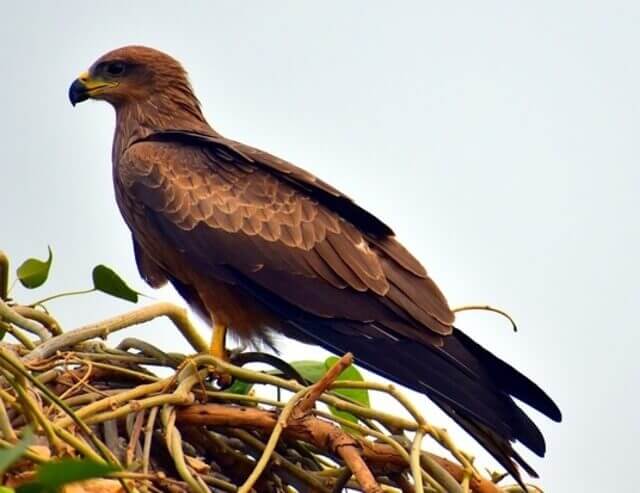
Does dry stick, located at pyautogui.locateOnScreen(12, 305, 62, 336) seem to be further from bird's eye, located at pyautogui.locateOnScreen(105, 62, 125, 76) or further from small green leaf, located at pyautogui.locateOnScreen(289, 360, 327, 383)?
bird's eye, located at pyautogui.locateOnScreen(105, 62, 125, 76)

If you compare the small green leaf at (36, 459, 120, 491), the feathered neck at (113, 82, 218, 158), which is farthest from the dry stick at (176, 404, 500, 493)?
the feathered neck at (113, 82, 218, 158)

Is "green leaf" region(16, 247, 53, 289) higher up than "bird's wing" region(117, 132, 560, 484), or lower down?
lower down

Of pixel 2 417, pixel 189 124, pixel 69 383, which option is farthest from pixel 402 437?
pixel 189 124

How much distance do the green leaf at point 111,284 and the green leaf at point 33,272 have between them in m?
0.12

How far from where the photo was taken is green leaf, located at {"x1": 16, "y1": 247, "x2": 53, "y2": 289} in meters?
2.75

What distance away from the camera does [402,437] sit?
2.31 m

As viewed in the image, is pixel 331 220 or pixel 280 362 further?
pixel 331 220

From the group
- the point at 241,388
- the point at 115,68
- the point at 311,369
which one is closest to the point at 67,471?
the point at 241,388

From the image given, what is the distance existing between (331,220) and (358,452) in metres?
2.36

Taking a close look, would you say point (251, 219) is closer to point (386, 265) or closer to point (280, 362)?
point (386, 265)

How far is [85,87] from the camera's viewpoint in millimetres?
5410

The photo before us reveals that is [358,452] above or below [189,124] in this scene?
below

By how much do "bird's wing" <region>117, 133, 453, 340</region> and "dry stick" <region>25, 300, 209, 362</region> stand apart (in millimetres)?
1411

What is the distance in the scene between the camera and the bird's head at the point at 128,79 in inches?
215
